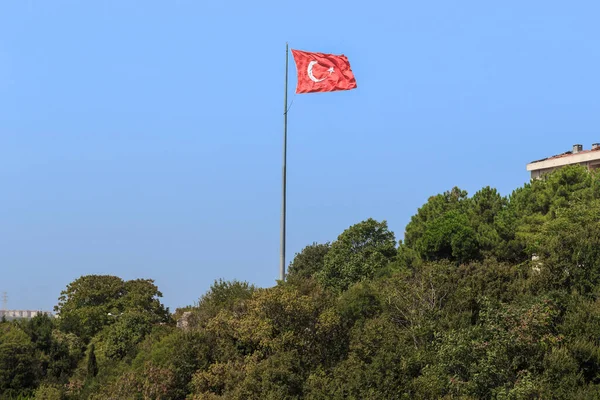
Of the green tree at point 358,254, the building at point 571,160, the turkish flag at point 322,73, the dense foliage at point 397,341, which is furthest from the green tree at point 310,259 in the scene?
the turkish flag at point 322,73

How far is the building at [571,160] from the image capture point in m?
83.6

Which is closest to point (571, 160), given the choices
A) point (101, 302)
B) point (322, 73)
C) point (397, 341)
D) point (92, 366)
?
point (101, 302)

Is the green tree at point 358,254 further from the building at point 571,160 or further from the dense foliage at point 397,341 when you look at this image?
the building at point 571,160

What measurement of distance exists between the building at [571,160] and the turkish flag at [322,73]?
45.1 meters

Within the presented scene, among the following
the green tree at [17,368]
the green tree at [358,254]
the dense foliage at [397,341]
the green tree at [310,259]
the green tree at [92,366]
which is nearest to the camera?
the dense foliage at [397,341]

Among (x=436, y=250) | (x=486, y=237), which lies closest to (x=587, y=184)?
(x=486, y=237)

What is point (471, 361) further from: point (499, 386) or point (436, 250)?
point (436, 250)

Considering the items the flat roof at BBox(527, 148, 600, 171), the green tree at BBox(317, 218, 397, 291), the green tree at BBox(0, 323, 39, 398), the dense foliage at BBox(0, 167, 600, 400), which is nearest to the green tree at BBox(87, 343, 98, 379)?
the dense foliage at BBox(0, 167, 600, 400)

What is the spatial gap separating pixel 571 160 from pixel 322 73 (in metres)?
53.0

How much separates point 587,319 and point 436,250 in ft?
83.0

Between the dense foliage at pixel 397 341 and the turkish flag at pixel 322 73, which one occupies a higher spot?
the turkish flag at pixel 322 73

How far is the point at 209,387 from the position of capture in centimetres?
3553

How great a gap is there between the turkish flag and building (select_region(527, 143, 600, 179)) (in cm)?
4511

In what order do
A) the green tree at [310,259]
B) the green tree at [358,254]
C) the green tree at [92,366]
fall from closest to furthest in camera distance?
1. the green tree at [92,366]
2. the green tree at [358,254]
3. the green tree at [310,259]
